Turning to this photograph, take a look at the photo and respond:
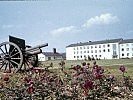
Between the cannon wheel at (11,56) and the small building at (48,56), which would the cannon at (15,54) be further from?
the small building at (48,56)

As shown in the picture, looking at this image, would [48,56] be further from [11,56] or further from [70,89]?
[70,89]

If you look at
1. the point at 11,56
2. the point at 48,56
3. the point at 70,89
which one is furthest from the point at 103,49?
the point at 70,89

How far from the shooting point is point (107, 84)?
520 cm

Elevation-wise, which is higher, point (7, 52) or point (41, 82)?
point (7, 52)

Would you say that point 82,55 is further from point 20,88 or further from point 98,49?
point 20,88

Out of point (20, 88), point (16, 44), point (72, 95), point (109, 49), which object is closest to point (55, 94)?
point (72, 95)

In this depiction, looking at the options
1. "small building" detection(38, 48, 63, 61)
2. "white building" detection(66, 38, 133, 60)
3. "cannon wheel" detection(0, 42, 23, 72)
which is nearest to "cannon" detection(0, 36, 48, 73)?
"cannon wheel" detection(0, 42, 23, 72)

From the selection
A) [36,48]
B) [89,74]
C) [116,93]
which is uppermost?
[36,48]

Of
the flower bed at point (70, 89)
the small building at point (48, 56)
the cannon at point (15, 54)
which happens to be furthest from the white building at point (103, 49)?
the flower bed at point (70, 89)

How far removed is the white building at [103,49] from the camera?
339ft

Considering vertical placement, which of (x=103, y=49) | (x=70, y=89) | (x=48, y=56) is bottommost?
(x=70, y=89)

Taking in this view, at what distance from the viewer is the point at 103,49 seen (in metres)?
110

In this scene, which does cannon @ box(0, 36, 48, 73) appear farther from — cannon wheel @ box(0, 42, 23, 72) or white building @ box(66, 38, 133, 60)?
white building @ box(66, 38, 133, 60)

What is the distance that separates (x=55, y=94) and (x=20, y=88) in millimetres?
573
